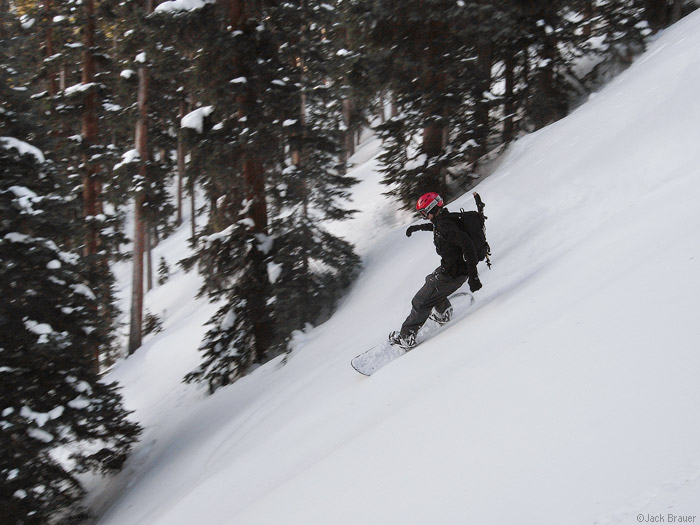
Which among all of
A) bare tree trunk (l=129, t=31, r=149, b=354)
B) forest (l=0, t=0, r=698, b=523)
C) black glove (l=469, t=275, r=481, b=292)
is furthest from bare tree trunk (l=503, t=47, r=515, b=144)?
bare tree trunk (l=129, t=31, r=149, b=354)

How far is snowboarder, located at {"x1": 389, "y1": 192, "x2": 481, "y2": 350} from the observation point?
7098mm

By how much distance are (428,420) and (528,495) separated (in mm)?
1553

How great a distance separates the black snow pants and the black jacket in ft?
0.41

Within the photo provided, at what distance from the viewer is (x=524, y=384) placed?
411 centimetres

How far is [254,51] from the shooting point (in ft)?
37.9

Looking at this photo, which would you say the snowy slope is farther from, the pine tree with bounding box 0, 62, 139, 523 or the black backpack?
the pine tree with bounding box 0, 62, 139, 523

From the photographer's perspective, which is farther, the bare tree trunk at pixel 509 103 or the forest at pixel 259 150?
the bare tree trunk at pixel 509 103

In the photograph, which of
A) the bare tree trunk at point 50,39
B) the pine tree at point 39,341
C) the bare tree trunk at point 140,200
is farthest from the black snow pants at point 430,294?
the bare tree trunk at point 50,39

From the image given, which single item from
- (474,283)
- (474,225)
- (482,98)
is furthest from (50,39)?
(474,283)

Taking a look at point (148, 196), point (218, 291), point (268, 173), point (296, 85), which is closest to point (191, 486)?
point (218, 291)

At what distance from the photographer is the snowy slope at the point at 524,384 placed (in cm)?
307

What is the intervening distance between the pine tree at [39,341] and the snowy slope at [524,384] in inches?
52.5

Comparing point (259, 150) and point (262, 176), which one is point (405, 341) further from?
point (262, 176)

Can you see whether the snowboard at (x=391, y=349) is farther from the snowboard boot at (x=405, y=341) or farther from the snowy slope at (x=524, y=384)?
the snowy slope at (x=524, y=384)
